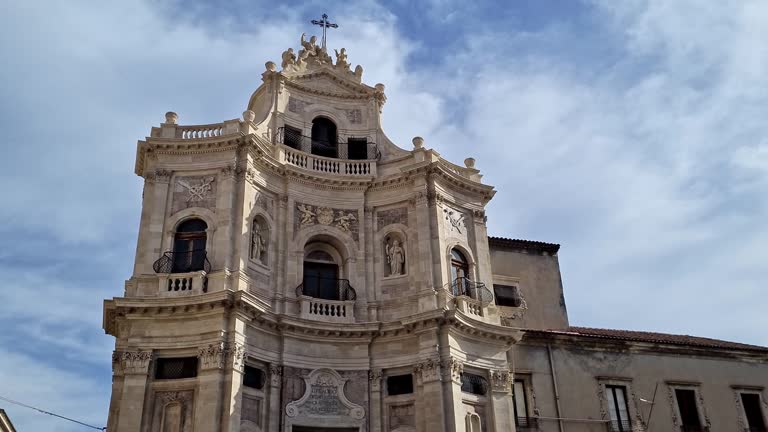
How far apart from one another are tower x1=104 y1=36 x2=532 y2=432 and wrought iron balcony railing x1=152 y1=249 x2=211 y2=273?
2.0 inches

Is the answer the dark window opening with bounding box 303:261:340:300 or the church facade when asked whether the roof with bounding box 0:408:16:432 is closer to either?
the church facade

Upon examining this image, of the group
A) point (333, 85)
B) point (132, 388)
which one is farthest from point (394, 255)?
point (132, 388)

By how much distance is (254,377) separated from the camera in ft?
81.5

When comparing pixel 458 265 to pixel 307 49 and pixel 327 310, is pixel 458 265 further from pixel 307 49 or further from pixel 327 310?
pixel 307 49

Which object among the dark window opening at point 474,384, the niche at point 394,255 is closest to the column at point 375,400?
the dark window opening at point 474,384

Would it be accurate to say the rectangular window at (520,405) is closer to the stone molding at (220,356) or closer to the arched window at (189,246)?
the stone molding at (220,356)

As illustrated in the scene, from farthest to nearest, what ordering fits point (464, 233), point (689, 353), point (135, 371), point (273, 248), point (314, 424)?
1. point (689, 353)
2. point (464, 233)
3. point (273, 248)
4. point (314, 424)
5. point (135, 371)

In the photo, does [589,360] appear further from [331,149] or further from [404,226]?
[331,149]

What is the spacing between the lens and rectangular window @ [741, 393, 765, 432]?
31.9m

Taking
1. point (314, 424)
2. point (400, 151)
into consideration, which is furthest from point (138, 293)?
point (400, 151)

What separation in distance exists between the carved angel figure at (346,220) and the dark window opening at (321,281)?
59.3 inches

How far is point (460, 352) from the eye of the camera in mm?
26078

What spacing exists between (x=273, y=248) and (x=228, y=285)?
3360 mm

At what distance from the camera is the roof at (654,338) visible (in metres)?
31.1
